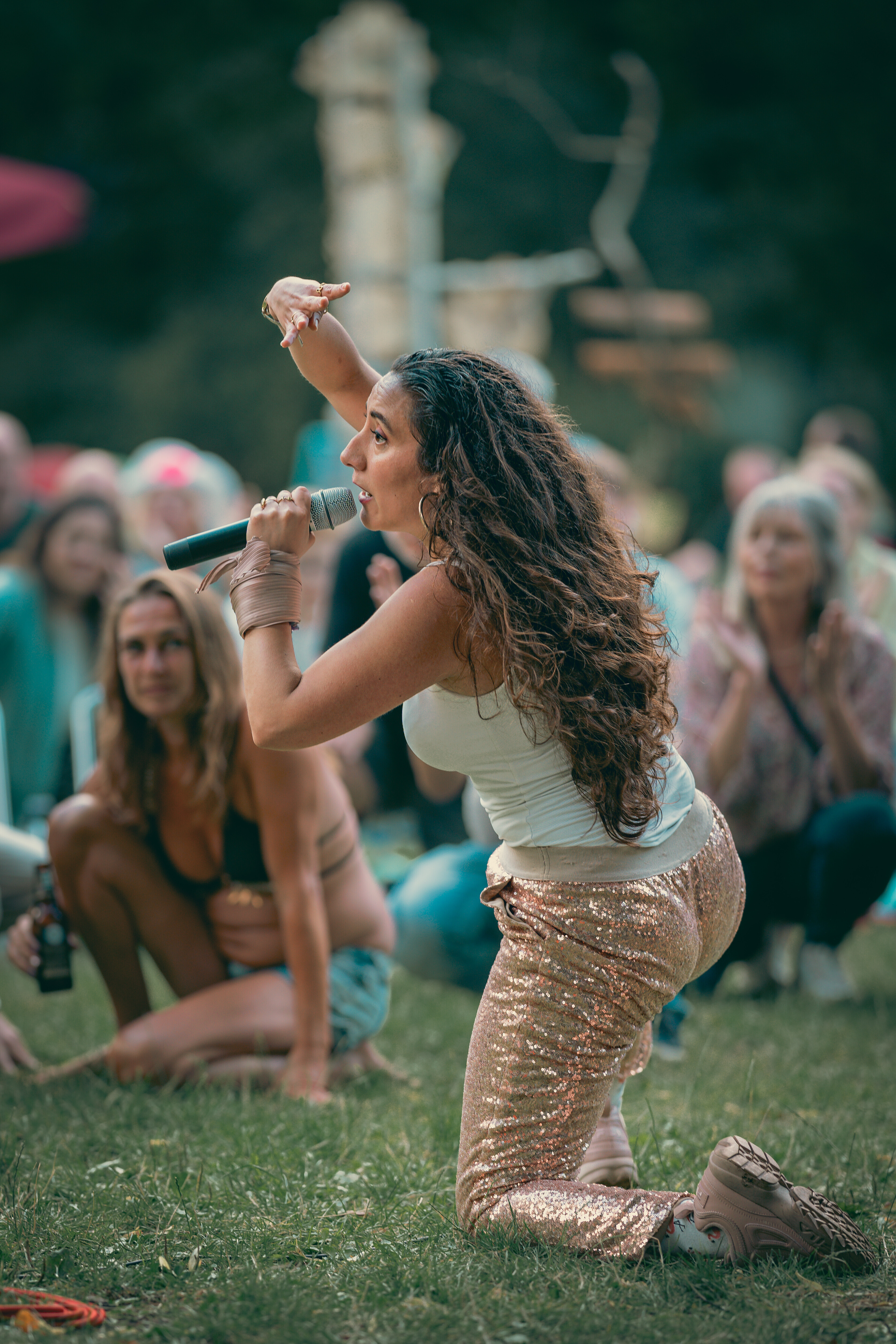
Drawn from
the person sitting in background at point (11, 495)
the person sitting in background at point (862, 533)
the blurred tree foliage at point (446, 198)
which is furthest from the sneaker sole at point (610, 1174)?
the blurred tree foliage at point (446, 198)

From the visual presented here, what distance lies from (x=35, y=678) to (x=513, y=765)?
3647 millimetres

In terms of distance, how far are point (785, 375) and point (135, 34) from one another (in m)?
9.54

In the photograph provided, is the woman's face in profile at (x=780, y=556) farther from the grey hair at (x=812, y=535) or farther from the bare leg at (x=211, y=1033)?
the bare leg at (x=211, y=1033)

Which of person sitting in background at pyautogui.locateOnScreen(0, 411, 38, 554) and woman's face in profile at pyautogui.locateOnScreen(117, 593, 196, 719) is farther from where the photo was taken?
person sitting in background at pyautogui.locateOnScreen(0, 411, 38, 554)

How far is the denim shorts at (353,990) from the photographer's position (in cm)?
391

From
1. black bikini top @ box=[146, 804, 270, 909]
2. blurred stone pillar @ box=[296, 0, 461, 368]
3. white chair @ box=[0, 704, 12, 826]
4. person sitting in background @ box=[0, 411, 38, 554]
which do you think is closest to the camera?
black bikini top @ box=[146, 804, 270, 909]

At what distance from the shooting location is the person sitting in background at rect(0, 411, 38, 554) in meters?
6.55

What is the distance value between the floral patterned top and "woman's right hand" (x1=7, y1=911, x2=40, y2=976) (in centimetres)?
222

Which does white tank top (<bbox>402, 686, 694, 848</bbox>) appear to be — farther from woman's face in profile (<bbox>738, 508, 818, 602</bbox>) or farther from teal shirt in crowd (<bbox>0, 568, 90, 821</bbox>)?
teal shirt in crowd (<bbox>0, 568, 90, 821</bbox>)

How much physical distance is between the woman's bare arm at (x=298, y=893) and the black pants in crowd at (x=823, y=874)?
5.57 ft

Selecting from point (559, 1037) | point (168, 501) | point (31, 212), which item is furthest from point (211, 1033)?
point (31, 212)

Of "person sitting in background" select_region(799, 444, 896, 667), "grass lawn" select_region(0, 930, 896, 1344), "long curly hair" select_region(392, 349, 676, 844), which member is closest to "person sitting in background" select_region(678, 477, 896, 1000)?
"person sitting in background" select_region(799, 444, 896, 667)

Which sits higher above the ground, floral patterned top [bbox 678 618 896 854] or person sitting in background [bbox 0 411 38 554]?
person sitting in background [bbox 0 411 38 554]

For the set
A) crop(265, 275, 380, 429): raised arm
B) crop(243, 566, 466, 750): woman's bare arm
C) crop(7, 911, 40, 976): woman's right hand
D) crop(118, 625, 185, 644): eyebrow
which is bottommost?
crop(7, 911, 40, 976): woman's right hand
